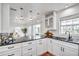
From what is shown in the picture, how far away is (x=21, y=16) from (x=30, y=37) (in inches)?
11.5

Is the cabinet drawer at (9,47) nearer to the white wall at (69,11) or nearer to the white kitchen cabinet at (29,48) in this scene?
the white kitchen cabinet at (29,48)

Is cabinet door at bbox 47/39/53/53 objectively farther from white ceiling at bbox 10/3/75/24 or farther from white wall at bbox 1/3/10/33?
white wall at bbox 1/3/10/33

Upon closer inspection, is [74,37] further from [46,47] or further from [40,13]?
[40,13]

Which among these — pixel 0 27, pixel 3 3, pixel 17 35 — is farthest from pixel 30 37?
pixel 3 3

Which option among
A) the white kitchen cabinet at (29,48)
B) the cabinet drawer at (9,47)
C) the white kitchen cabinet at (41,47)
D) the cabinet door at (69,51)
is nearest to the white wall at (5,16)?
the cabinet drawer at (9,47)

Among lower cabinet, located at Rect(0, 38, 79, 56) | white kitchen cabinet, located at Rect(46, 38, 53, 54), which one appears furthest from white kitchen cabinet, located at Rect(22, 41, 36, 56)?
white kitchen cabinet, located at Rect(46, 38, 53, 54)

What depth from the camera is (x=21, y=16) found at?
1308mm

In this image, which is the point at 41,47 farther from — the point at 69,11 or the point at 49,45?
the point at 69,11

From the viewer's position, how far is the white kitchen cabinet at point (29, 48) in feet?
4.35

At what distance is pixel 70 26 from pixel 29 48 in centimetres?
60

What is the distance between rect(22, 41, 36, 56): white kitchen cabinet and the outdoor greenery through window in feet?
1.36

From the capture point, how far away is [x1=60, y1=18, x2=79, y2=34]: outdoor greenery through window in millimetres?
1286

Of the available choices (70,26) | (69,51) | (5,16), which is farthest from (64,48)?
(5,16)

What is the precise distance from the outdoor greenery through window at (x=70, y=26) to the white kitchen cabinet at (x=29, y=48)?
41cm
